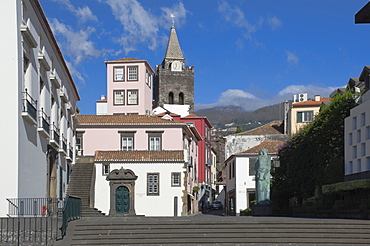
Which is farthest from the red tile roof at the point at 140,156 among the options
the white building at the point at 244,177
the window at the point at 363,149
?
the window at the point at 363,149

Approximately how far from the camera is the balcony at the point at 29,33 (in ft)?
78.8

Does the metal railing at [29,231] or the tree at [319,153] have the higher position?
the tree at [319,153]

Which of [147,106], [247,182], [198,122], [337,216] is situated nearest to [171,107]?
[198,122]

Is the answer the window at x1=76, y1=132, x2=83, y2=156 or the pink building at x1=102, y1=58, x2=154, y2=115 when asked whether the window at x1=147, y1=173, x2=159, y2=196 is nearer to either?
the window at x1=76, y1=132, x2=83, y2=156

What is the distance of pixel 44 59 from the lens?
2889cm

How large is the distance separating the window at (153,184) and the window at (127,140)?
5.68 meters

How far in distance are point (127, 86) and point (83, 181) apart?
24.9 meters

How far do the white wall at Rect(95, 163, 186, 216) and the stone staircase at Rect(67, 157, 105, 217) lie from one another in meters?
0.87

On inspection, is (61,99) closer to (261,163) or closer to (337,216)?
(261,163)

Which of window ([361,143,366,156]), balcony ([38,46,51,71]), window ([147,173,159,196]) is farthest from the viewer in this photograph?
window ([147,173,159,196])

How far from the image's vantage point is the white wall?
147 feet

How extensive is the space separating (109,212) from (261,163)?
13183mm

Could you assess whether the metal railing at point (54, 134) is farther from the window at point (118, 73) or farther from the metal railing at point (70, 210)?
the window at point (118, 73)

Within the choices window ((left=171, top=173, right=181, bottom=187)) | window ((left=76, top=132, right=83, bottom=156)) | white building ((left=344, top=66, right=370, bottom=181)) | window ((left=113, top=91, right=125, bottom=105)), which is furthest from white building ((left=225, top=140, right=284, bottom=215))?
white building ((left=344, top=66, right=370, bottom=181))
